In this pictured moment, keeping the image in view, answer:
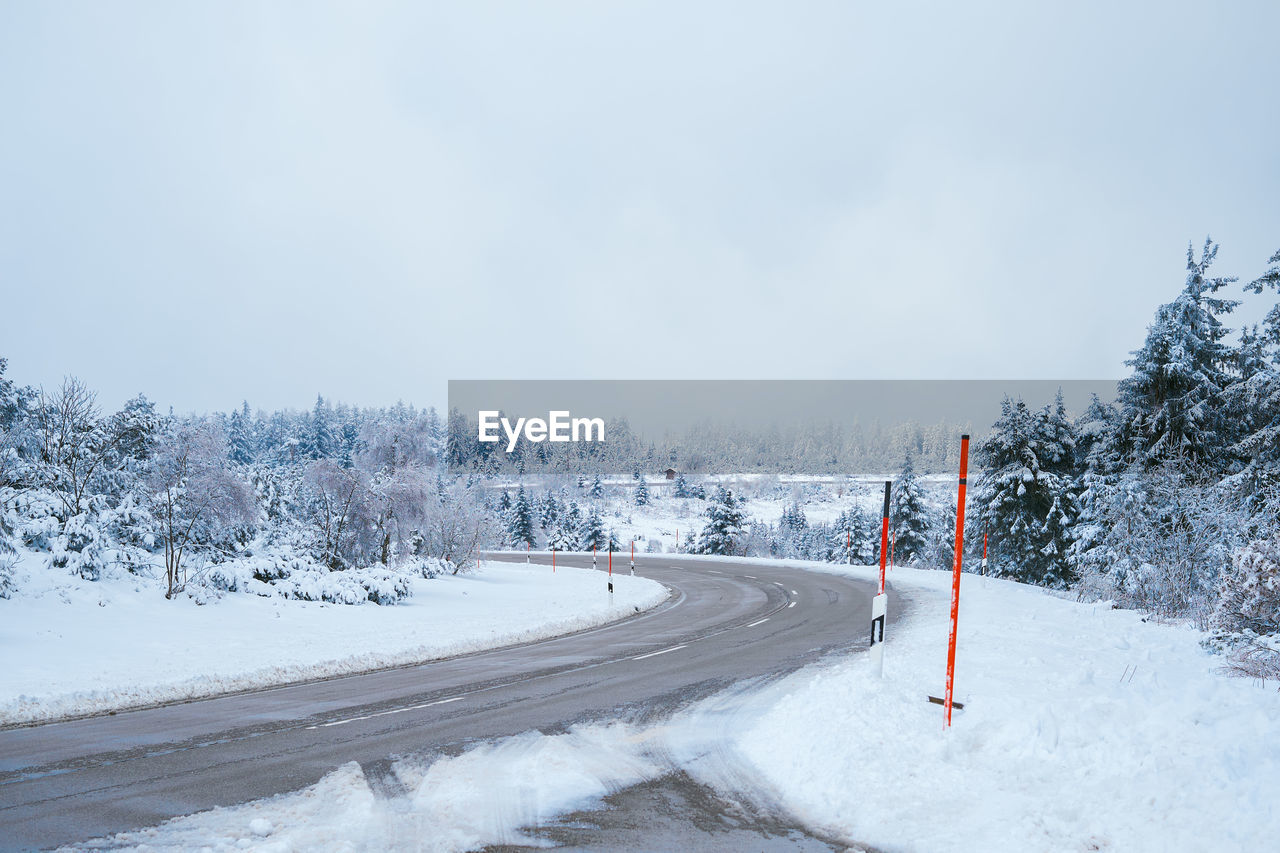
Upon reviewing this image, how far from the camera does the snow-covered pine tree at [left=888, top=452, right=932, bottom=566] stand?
51656 millimetres

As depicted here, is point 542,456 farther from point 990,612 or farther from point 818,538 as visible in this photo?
point 990,612

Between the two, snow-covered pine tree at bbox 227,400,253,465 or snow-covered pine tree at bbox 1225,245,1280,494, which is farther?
snow-covered pine tree at bbox 227,400,253,465

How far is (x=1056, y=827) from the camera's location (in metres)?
5.18

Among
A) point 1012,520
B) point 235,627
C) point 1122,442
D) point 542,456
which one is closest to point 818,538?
point 1012,520

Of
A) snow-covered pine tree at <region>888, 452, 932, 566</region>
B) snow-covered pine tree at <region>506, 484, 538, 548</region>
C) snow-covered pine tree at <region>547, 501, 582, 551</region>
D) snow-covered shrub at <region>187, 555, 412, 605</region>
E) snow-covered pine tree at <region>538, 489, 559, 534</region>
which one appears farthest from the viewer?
snow-covered pine tree at <region>538, 489, 559, 534</region>

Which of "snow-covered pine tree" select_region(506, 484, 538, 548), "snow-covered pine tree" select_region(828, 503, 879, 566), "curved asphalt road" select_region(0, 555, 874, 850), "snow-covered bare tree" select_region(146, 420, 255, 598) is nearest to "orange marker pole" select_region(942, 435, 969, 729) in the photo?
"curved asphalt road" select_region(0, 555, 874, 850)

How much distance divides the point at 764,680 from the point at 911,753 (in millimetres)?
4351

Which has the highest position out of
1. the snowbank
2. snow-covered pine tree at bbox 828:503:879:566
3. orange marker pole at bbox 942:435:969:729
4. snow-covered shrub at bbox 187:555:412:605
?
orange marker pole at bbox 942:435:969:729

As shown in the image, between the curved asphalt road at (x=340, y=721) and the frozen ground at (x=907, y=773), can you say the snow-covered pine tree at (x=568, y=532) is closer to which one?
the curved asphalt road at (x=340, y=721)

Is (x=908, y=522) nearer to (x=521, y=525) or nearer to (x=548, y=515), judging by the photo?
(x=521, y=525)

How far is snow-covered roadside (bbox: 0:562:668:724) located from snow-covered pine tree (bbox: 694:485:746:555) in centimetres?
3891

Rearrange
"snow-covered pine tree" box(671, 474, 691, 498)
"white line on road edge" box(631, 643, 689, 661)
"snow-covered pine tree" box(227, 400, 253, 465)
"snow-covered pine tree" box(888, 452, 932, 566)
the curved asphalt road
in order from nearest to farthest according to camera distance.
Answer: the curved asphalt road, "white line on road edge" box(631, 643, 689, 661), "snow-covered pine tree" box(888, 452, 932, 566), "snow-covered pine tree" box(227, 400, 253, 465), "snow-covered pine tree" box(671, 474, 691, 498)

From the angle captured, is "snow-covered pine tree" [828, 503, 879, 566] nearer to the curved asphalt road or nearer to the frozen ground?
the curved asphalt road

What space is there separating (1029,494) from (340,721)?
3850 centimetres
